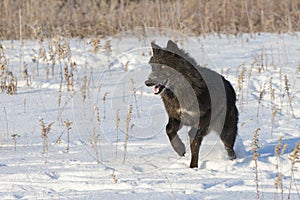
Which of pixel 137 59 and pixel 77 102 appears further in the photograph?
pixel 137 59

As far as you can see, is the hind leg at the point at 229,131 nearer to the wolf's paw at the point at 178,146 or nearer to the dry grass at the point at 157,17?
the wolf's paw at the point at 178,146

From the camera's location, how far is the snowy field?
136 inches

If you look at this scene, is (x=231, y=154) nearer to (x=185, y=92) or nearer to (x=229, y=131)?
(x=229, y=131)

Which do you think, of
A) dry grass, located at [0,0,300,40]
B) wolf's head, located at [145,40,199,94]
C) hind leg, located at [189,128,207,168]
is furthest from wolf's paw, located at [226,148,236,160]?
dry grass, located at [0,0,300,40]

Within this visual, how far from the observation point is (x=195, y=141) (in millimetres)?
4238

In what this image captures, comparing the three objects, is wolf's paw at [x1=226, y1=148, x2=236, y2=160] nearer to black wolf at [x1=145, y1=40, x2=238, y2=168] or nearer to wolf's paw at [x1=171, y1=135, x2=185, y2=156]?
black wolf at [x1=145, y1=40, x2=238, y2=168]

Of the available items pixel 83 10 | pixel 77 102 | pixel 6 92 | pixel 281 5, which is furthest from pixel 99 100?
pixel 281 5

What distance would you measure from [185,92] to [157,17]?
5.63 m

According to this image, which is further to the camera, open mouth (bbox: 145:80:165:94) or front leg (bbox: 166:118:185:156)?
front leg (bbox: 166:118:185:156)

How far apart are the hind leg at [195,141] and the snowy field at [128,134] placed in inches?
5.1

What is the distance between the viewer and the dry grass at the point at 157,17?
9523 millimetres

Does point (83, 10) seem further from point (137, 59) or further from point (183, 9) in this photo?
point (137, 59)

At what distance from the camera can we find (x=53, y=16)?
1026 cm

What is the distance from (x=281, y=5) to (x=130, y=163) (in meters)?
7.57
